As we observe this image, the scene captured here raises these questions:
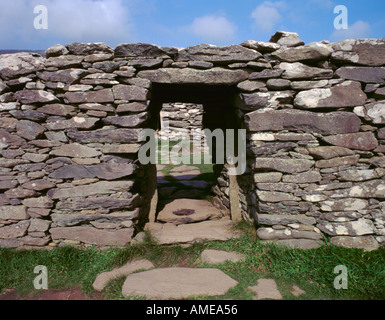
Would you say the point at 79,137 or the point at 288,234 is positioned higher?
the point at 79,137

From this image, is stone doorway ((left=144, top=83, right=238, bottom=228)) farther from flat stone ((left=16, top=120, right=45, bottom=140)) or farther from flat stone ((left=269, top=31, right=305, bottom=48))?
flat stone ((left=16, top=120, right=45, bottom=140))

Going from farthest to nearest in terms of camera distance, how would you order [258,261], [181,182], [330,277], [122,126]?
1. [181,182]
2. [122,126]
3. [258,261]
4. [330,277]

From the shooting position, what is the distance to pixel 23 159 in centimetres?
321

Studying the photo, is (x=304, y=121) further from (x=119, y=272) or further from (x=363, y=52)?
(x=119, y=272)

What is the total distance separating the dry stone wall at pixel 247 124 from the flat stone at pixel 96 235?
0.03 meters

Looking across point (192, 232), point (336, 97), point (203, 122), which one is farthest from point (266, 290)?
point (203, 122)

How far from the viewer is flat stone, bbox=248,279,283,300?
8.05 ft

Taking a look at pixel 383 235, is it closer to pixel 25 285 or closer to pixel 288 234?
pixel 288 234

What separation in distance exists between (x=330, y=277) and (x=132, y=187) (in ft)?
8.43

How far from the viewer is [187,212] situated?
4.55 m

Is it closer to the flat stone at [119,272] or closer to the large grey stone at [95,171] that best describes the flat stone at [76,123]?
the large grey stone at [95,171]

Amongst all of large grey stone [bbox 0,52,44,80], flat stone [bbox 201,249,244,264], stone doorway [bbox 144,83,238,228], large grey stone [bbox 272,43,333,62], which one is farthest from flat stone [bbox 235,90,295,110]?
large grey stone [bbox 0,52,44,80]

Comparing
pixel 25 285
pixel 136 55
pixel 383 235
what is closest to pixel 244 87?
pixel 136 55

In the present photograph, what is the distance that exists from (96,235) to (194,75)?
245 cm
